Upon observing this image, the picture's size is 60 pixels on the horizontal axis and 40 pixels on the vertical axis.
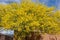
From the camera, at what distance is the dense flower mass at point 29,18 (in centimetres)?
2574

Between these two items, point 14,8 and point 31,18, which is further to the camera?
point 14,8

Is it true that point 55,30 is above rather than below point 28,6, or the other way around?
below

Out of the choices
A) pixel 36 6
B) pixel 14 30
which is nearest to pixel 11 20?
pixel 14 30

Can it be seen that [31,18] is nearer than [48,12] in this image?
Yes

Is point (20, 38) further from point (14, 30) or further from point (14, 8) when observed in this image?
point (14, 8)

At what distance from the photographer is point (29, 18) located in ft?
84.5

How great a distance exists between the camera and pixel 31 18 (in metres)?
25.8

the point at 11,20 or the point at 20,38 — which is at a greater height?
the point at 11,20

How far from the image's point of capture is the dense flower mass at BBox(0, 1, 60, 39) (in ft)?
84.4

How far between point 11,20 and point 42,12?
3.04 m

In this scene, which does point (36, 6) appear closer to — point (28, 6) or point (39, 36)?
point (28, 6)

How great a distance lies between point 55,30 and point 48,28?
2.65ft

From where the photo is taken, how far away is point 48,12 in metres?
27.7

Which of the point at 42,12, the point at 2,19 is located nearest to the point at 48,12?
the point at 42,12
